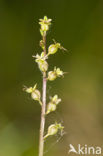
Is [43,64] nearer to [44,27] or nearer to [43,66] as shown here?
[43,66]

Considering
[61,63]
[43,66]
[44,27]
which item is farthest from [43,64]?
[61,63]

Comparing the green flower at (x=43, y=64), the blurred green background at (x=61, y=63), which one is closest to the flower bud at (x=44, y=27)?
the green flower at (x=43, y=64)

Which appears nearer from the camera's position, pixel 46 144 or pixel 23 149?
pixel 23 149

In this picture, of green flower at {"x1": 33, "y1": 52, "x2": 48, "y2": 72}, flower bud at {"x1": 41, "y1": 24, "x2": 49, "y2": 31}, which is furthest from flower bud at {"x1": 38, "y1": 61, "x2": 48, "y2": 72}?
flower bud at {"x1": 41, "y1": 24, "x2": 49, "y2": 31}

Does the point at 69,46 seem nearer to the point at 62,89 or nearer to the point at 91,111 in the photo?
the point at 62,89

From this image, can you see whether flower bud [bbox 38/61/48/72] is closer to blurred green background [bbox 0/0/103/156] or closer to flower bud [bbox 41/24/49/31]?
flower bud [bbox 41/24/49/31]

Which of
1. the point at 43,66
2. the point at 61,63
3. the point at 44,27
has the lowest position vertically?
the point at 43,66

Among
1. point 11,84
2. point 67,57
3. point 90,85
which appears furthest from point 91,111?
point 11,84

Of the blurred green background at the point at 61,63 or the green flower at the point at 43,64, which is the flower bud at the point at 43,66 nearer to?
the green flower at the point at 43,64
